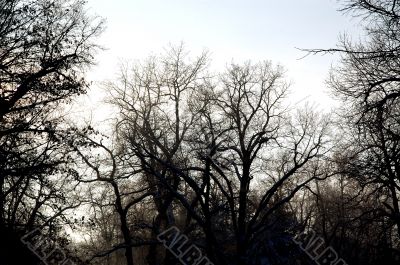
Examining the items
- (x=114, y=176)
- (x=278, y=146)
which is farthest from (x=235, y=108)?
(x=114, y=176)

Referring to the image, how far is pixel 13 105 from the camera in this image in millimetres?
10125

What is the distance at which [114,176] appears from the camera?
1894cm

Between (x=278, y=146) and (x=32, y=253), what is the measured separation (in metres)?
12.2

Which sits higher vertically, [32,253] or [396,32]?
[396,32]

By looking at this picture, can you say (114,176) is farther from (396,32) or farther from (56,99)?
(396,32)

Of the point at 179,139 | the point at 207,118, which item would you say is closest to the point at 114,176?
the point at 179,139

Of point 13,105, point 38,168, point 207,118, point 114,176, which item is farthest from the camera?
point 207,118

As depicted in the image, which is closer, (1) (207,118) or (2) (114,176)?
(2) (114,176)

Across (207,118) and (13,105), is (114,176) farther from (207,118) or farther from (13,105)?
(13,105)

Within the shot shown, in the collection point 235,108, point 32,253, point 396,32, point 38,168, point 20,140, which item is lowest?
point 32,253

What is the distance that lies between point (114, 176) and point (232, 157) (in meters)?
5.76

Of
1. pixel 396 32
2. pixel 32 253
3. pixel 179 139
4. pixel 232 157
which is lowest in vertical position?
pixel 32 253

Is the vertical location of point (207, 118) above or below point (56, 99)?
above

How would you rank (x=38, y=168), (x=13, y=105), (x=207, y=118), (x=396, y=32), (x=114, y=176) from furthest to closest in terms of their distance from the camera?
(x=207, y=118) < (x=114, y=176) < (x=13, y=105) < (x=38, y=168) < (x=396, y=32)
